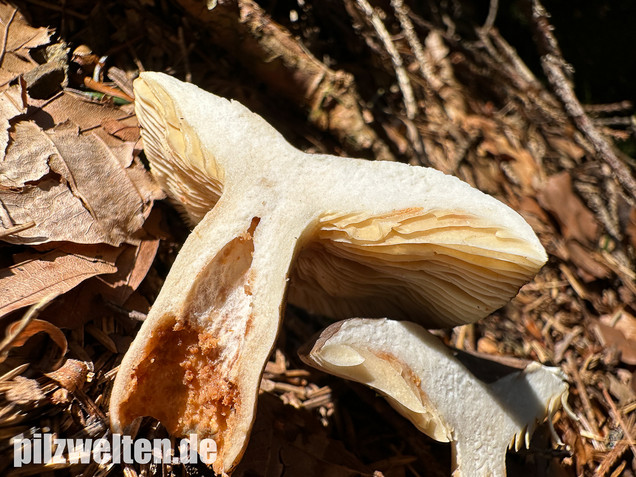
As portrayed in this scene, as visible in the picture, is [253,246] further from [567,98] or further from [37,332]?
[567,98]

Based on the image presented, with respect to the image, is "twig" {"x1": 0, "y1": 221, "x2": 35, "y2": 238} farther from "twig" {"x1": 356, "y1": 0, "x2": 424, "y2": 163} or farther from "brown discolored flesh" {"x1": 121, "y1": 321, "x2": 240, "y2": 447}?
"twig" {"x1": 356, "y1": 0, "x2": 424, "y2": 163}

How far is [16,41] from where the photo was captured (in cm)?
227

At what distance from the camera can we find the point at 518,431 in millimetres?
2117

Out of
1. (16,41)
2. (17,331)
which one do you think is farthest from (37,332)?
(16,41)

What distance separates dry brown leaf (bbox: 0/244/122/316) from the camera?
179 centimetres

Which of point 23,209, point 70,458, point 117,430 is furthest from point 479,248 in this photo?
point 23,209

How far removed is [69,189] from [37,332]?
0.63 meters

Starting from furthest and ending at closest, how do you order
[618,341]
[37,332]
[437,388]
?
[618,341]
[437,388]
[37,332]

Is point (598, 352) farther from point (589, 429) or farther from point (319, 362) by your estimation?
point (319, 362)

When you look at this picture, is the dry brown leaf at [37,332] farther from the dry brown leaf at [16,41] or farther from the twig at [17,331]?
the dry brown leaf at [16,41]

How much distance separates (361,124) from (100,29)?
1.50m

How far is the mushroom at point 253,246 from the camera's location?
1753mm

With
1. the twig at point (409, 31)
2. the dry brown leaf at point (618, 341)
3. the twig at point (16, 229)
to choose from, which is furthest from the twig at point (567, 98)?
the twig at point (16, 229)

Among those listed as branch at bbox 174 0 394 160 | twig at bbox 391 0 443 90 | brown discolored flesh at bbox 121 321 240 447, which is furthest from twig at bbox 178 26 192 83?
brown discolored flesh at bbox 121 321 240 447
